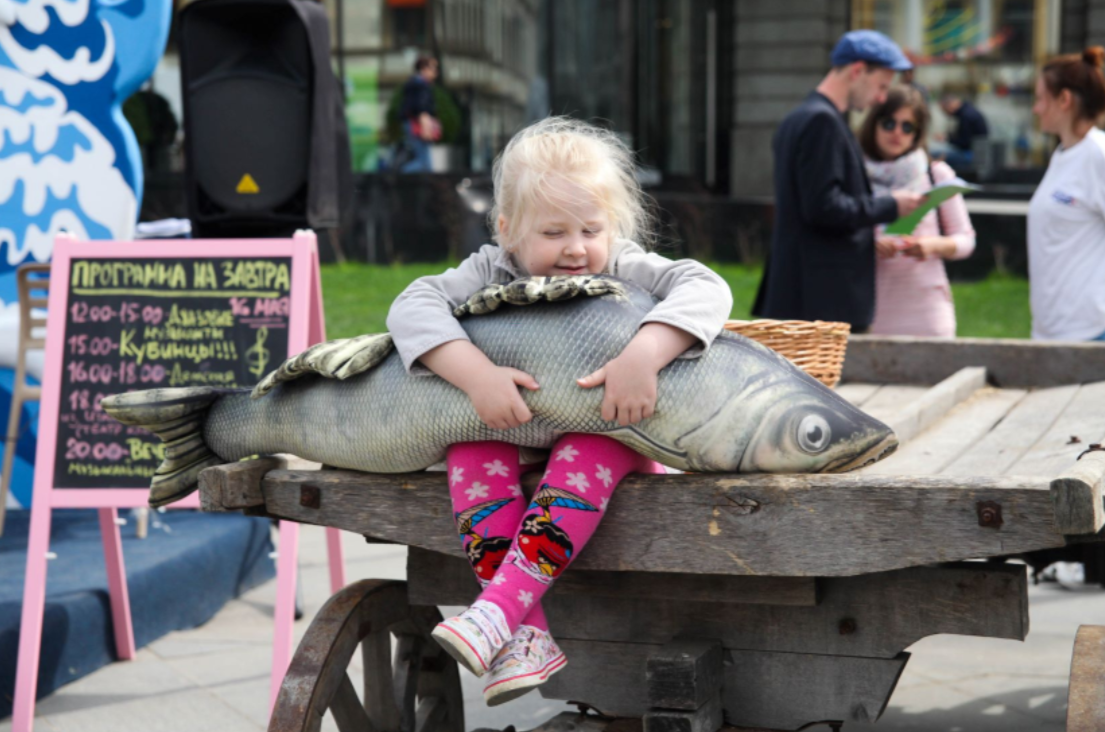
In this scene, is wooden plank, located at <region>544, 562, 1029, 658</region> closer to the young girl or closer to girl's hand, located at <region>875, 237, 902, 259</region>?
the young girl

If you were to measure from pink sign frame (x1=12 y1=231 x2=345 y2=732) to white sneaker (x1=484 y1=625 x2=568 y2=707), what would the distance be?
4.97 ft

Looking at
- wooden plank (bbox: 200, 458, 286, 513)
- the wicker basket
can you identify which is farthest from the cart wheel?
the wicker basket

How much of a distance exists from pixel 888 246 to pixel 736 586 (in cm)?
313

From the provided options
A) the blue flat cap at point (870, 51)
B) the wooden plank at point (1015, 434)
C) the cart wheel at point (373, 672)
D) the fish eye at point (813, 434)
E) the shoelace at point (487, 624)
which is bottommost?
the cart wheel at point (373, 672)

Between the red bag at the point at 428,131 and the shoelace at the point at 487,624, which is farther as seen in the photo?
the red bag at the point at 428,131

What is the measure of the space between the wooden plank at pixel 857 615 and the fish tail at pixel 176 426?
74cm

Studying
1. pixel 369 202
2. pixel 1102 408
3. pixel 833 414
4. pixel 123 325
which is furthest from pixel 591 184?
pixel 369 202

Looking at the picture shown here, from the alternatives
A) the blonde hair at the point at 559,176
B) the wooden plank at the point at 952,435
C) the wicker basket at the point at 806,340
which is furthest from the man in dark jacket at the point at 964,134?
the blonde hair at the point at 559,176

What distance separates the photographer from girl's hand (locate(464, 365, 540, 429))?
2340mm

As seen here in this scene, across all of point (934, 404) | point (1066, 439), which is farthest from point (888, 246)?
point (1066, 439)

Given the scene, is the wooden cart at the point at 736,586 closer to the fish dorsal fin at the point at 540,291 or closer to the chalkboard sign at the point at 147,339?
the fish dorsal fin at the point at 540,291

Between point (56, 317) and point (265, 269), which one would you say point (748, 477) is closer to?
point (265, 269)

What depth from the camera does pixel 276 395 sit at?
2.64 meters

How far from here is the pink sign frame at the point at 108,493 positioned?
3.75 meters
